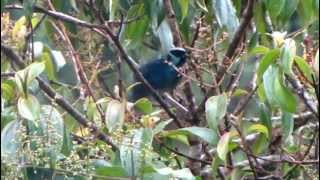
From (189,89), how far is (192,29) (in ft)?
0.79

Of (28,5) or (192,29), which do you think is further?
(192,29)

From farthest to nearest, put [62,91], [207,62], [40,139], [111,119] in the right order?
[62,91], [207,62], [111,119], [40,139]

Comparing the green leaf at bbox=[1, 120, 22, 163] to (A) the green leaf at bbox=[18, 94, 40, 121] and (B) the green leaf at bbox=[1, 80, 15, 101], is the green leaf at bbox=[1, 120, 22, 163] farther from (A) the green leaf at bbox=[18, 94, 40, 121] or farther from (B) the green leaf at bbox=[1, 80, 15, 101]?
(B) the green leaf at bbox=[1, 80, 15, 101]

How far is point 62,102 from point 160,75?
363mm

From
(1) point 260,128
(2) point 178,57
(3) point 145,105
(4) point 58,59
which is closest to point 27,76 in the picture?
(3) point 145,105

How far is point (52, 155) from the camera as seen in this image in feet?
5.97

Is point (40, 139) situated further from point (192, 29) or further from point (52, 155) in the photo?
point (192, 29)

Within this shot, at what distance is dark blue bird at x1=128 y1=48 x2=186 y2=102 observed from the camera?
8.30 feet

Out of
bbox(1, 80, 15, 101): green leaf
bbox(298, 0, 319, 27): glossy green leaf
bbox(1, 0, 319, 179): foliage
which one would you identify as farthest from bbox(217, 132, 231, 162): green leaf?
bbox(1, 80, 15, 101): green leaf

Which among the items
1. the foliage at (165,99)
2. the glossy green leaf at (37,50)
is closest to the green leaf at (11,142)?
the foliage at (165,99)

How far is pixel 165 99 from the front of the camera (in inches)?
104

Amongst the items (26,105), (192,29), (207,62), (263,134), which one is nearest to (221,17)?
(207,62)

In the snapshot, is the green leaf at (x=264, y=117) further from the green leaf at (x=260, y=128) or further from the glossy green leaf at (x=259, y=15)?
the glossy green leaf at (x=259, y=15)

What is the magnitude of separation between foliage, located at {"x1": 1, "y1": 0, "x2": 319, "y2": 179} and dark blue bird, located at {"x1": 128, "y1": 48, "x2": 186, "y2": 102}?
3cm
